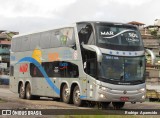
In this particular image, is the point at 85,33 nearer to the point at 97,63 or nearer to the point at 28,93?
the point at 97,63

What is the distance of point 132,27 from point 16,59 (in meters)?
10.3

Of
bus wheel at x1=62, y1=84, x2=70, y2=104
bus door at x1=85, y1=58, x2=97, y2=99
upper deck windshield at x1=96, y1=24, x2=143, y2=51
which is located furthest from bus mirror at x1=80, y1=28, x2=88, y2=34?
bus wheel at x1=62, y1=84, x2=70, y2=104

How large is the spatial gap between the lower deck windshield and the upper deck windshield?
0.54m

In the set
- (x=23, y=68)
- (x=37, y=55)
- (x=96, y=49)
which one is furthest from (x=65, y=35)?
(x=23, y=68)

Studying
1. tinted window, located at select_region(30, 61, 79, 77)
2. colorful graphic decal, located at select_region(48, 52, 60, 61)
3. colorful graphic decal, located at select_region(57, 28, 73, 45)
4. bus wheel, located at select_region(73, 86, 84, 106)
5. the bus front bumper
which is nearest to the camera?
the bus front bumper

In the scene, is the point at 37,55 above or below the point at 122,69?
above

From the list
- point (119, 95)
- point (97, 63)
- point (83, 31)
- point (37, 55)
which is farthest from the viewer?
point (37, 55)

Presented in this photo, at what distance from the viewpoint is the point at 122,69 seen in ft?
66.8

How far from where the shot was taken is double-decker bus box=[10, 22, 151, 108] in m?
20.1

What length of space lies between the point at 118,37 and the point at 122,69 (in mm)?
1508

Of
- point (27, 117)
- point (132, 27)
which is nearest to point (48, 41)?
point (132, 27)

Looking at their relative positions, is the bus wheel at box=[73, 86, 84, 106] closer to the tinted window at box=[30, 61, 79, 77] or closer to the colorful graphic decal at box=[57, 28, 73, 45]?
the tinted window at box=[30, 61, 79, 77]

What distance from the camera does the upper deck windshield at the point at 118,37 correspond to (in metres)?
20.4

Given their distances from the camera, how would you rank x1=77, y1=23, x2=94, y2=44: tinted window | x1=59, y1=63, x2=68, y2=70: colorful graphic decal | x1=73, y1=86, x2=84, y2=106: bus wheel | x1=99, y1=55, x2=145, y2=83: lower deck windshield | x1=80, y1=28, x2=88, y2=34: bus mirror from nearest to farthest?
x1=99, y1=55, x2=145, y2=83: lower deck windshield, x1=77, y1=23, x2=94, y2=44: tinted window, x1=80, y1=28, x2=88, y2=34: bus mirror, x1=73, y1=86, x2=84, y2=106: bus wheel, x1=59, y1=63, x2=68, y2=70: colorful graphic decal
